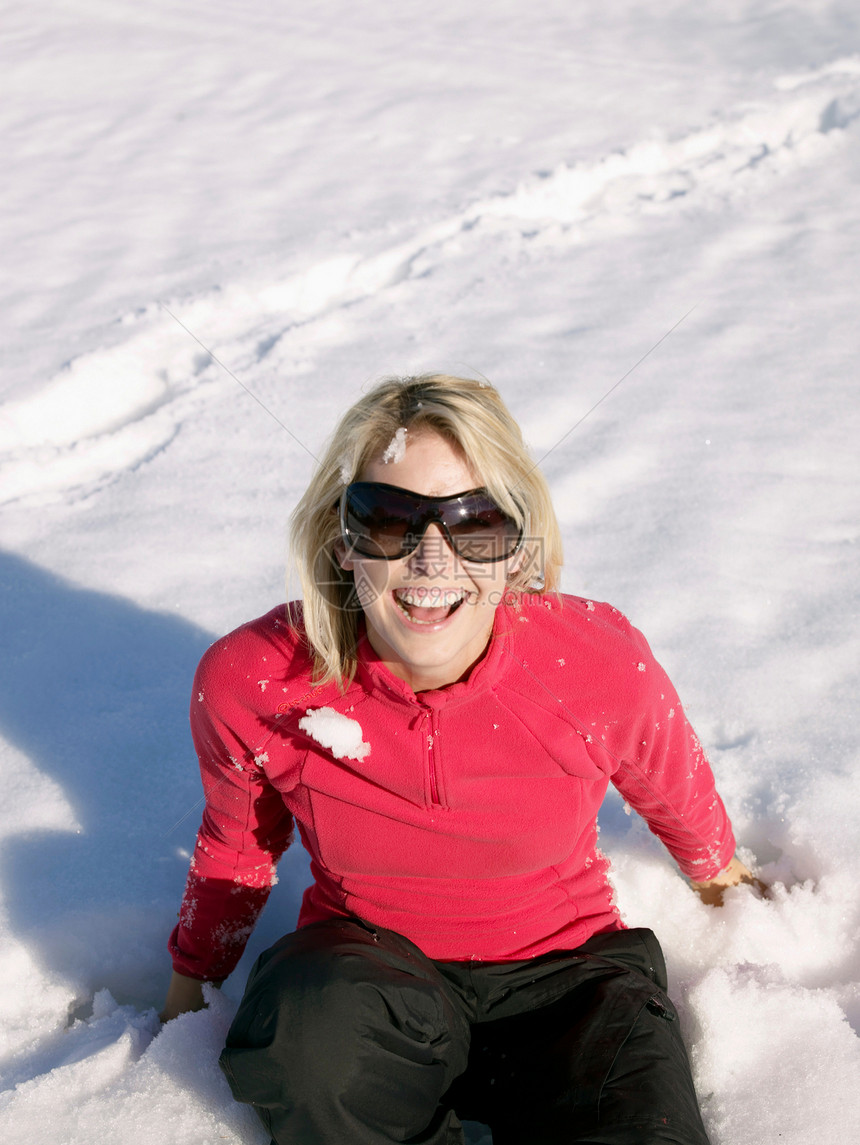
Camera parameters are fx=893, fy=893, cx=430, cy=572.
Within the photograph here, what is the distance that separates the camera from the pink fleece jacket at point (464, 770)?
5.43ft

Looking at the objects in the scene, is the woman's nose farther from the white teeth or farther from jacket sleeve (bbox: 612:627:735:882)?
jacket sleeve (bbox: 612:627:735:882)

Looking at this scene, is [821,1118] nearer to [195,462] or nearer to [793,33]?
[195,462]

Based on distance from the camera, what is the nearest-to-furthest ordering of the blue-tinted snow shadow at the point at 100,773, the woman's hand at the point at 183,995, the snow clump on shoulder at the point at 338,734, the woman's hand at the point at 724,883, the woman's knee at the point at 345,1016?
the woman's knee at the point at 345,1016
the snow clump on shoulder at the point at 338,734
the woman's hand at the point at 183,995
the woman's hand at the point at 724,883
the blue-tinted snow shadow at the point at 100,773

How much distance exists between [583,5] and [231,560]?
8058 millimetres

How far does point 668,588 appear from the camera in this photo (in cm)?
289

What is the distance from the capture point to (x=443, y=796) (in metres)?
1.64

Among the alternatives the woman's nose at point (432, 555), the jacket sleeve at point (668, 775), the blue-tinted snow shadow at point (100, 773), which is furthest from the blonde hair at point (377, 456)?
the blue-tinted snow shadow at point (100, 773)

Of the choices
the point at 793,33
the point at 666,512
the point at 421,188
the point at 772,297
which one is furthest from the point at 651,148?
the point at 666,512

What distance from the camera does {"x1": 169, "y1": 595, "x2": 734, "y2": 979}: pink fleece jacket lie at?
1.66 metres

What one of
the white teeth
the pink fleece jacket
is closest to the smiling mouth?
the white teeth

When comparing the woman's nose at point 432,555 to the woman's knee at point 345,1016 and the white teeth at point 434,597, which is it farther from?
the woman's knee at point 345,1016

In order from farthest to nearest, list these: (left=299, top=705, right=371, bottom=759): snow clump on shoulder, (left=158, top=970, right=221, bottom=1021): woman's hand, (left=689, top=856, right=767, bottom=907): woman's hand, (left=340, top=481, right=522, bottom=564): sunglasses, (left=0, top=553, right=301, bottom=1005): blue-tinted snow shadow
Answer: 1. (left=0, top=553, right=301, bottom=1005): blue-tinted snow shadow
2. (left=689, top=856, right=767, bottom=907): woman's hand
3. (left=158, top=970, right=221, bottom=1021): woman's hand
4. (left=299, top=705, right=371, bottom=759): snow clump on shoulder
5. (left=340, top=481, right=522, bottom=564): sunglasses

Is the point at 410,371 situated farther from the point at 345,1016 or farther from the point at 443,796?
the point at 345,1016

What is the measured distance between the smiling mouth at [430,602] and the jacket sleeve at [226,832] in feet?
1.22
